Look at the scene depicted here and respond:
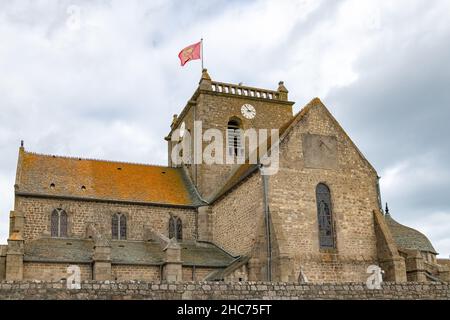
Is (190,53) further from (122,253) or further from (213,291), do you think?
(213,291)

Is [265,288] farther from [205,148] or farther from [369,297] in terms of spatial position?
[205,148]

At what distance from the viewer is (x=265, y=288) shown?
16.5m

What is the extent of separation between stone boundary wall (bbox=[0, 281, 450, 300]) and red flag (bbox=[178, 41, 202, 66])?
26.1 meters

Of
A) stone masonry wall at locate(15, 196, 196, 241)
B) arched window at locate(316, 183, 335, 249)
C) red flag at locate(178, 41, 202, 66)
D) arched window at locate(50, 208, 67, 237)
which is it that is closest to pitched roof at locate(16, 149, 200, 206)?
stone masonry wall at locate(15, 196, 196, 241)

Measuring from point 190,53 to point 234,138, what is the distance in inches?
256

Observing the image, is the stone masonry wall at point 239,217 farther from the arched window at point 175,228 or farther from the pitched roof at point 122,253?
the arched window at point 175,228

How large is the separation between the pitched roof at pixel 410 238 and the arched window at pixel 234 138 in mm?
11142

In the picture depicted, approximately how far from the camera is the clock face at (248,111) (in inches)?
1609

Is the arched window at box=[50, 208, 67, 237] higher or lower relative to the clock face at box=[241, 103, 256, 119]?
lower

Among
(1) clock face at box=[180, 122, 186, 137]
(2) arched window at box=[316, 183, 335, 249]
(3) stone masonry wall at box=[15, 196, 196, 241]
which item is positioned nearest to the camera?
(2) arched window at box=[316, 183, 335, 249]

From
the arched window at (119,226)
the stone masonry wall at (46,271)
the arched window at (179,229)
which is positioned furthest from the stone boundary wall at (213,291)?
the arched window at (179,229)

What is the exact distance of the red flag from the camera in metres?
40.8

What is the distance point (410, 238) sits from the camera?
3825cm

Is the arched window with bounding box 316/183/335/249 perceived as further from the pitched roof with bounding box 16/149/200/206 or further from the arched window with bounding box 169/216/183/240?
the arched window with bounding box 169/216/183/240
